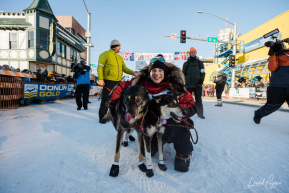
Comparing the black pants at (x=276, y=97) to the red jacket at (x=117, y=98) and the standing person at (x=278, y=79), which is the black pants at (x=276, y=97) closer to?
the standing person at (x=278, y=79)

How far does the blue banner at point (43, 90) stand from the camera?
6555mm

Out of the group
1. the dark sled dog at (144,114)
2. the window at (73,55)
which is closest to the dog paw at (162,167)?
the dark sled dog at (144,114)

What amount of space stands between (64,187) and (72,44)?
23.8 meters

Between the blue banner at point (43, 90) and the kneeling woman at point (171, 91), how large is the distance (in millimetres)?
6941

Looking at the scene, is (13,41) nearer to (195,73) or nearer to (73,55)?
(73,55)

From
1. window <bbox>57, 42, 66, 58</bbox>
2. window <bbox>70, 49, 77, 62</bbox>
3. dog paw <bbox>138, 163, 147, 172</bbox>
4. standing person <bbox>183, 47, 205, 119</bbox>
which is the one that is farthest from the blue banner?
window <bbox>70, 49, 77, 62</bbox>

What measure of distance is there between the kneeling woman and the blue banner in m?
6.94

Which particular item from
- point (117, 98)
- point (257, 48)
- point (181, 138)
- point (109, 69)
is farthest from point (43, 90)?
point (257, 48)

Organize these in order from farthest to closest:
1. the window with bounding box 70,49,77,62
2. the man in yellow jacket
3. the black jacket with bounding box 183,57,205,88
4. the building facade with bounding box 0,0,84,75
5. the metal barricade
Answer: the window with bounding box 70,49,77,62 < the building facade with bounding box 0,0,84,75 < the metal barricade < the black jacket with bounding box 183,57,205,88 < the man in yellow jacket

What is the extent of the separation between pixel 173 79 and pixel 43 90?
799 cm

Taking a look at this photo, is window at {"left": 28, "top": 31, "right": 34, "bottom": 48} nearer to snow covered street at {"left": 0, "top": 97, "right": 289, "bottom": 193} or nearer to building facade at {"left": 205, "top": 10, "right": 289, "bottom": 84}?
snow covered street at {"left": 0, "top": 97, "right": 289, "bottom": 193}

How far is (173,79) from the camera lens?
6.19 ft

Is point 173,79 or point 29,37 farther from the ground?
point 29,37

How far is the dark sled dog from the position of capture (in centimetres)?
152
